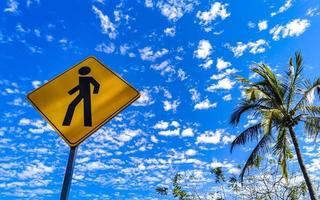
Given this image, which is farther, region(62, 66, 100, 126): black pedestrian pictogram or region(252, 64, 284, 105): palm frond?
region(252, 64, 284, 105): palm frond

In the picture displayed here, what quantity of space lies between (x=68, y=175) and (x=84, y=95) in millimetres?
550

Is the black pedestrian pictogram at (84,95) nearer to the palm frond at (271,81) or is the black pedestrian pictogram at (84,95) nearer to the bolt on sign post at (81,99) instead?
the bolt on sign post at (81,99)

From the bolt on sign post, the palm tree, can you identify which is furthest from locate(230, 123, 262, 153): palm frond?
the bolt on sign post

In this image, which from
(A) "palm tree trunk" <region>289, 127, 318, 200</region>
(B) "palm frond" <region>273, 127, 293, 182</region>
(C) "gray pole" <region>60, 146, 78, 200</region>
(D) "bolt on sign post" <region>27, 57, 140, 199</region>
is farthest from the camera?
(B) "palm frond" <region>273, 127, 293, 182</region>

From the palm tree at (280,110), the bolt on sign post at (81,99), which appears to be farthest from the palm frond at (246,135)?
the bolt on sign post at (81,99)

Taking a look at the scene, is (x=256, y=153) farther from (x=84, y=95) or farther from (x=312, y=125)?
(x=84, y=95)

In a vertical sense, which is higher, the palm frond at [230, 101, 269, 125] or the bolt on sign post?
the palm frond at [230, 101, 269, 125]

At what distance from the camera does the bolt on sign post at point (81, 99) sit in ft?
6.92

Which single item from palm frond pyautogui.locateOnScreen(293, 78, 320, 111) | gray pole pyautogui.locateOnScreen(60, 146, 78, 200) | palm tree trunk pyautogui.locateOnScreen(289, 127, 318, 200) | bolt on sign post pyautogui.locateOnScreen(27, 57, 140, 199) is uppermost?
palm frond pyautogui.locateOnScreen(293, 78, 320, 111)

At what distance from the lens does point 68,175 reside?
1.96 metres

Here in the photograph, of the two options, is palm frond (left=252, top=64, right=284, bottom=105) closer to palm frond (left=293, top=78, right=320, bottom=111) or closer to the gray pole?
palm frond (left=293, top=78, right=320, bottom=111)

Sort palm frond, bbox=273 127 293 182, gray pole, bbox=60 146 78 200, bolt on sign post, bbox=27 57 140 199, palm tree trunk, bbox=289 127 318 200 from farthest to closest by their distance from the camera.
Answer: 1. palm frond, bbox=273 127 293 182
2. palm tree trunk, bbox=289 127 318 200
3. bolt on sign post, bbox=27 57 140 199
4. gray pole, bbox=60 146 78 200

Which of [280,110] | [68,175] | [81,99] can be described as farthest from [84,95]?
[280,110]

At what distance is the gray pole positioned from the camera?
1.90m
